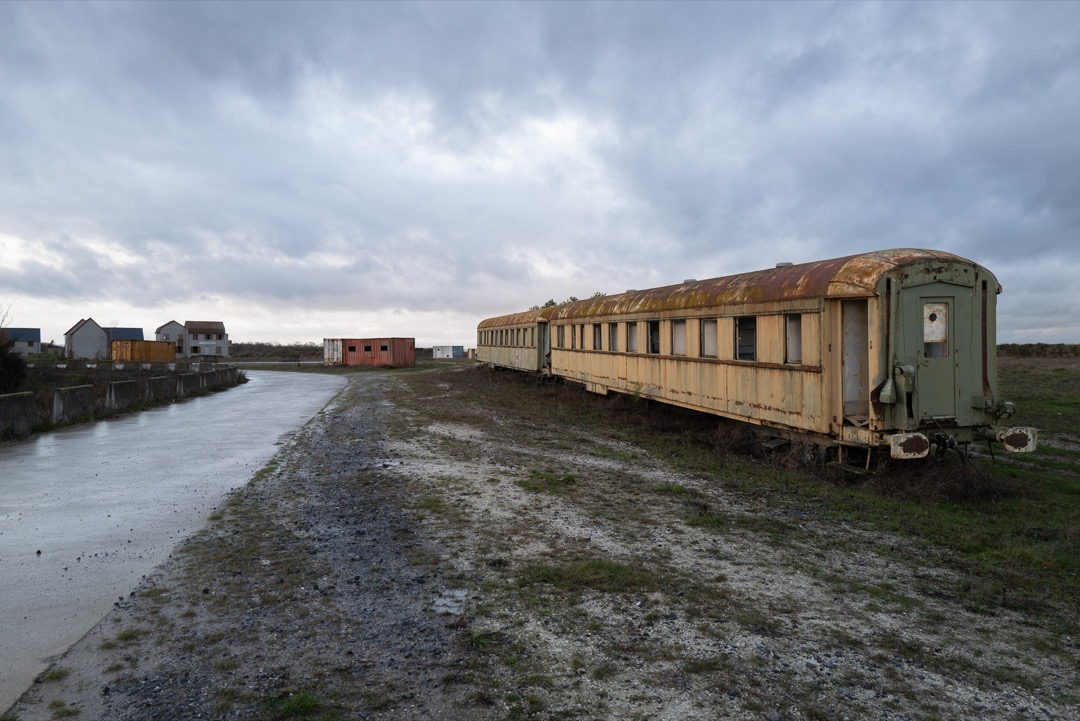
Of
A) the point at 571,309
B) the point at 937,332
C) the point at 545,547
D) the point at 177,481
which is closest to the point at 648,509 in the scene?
the point at 545,547

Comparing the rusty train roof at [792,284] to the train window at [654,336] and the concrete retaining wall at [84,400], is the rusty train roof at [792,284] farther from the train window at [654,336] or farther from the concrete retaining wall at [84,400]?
the concrete retaining wall at [84,400]

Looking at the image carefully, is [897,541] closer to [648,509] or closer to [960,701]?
[648,509]

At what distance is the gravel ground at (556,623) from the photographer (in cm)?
346

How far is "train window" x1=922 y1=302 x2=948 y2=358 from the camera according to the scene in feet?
29.0

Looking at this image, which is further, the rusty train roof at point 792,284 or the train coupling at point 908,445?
the rusty train roof at point 792,284

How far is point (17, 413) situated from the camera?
43.7 feet

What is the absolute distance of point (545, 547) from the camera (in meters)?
6.03

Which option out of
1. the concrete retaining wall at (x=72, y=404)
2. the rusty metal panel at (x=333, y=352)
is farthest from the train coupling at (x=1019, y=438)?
the rusty metal panel at (x=333, y=352)

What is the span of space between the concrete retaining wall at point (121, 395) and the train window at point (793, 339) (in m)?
17.1

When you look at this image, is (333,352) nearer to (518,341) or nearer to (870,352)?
(518,341)

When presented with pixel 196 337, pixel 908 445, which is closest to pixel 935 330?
pixel 908 445

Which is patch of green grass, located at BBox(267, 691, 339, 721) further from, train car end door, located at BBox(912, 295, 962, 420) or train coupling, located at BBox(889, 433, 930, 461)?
train car end door, located at BBox(912, 295, 962, 420)

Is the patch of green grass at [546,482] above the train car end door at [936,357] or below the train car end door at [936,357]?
below

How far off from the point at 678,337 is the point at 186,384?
19.5 metres
